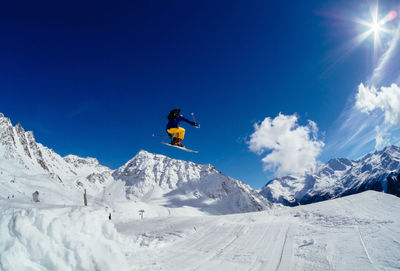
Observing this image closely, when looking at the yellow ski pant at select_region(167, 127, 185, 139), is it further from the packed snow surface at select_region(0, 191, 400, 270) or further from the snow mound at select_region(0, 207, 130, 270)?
the snow mound at select_region(0, 207, 130, 270)

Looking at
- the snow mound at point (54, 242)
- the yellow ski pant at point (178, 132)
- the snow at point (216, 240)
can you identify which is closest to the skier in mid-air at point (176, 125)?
the yellow ski pant at point (178, 132)

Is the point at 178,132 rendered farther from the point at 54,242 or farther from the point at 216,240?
the point at 54,242

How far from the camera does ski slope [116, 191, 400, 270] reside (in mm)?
7707

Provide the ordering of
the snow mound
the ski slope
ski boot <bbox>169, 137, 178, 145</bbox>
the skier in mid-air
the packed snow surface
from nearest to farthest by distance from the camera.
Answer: the snow mound
the packed snow surface
the ski slope
the skier in mid-air
ski boot <bbox>169, 137, 178, 145</bbox>

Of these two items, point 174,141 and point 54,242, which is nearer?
point 54,242

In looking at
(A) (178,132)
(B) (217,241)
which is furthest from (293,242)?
(A) (178,132)

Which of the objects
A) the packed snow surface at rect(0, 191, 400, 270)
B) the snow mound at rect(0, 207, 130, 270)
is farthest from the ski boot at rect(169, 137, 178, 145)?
the snow mound at rect(0, 207, 130, 270)

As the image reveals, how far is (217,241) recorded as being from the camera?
12.3 m

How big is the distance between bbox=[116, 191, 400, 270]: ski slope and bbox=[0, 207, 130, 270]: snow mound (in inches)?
93.7

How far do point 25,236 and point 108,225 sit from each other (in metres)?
2.99

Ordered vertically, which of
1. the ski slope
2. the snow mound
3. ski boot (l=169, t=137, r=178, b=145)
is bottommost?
the ski slope

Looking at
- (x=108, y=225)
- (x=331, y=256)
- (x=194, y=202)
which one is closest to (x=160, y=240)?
(x=108, y=225)

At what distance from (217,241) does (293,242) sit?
447cm

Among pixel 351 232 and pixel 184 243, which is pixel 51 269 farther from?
pixel 351 232
